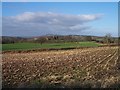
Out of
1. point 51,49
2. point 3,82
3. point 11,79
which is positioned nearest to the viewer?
point 3,82

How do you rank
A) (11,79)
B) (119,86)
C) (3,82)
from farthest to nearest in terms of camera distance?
(11,79) → (3,82) → (119,86)

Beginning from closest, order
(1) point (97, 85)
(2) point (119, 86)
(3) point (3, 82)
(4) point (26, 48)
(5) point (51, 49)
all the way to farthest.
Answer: (2) point (119, 86) < (1) point (97, 85) < (3) point (3, 82) < (4) point (26, 48) < (5) point (51, 49)

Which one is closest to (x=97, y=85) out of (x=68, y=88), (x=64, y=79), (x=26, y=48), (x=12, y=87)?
(x=68, y=88)

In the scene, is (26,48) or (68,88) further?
(26,48)

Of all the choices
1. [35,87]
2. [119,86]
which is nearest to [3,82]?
[35,87]

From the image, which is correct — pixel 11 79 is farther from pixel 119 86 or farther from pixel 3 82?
pixel 119 86

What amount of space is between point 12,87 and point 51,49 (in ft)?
69.5

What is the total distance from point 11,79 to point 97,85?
3.75 m

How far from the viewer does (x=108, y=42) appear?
36.1 meters

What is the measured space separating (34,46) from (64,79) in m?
19.5

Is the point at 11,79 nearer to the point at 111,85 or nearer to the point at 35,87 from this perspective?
the point at 35,87

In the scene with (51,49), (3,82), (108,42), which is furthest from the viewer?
Answer: (108,42)

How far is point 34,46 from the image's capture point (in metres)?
29.0

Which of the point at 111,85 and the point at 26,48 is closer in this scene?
the point at 111,85
